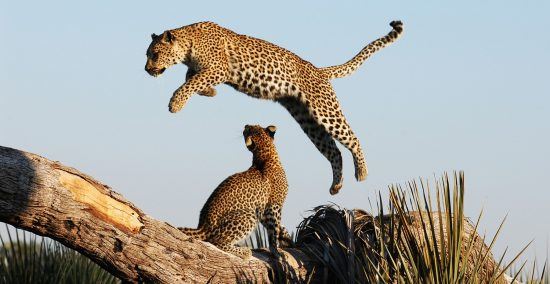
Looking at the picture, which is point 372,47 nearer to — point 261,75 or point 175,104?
point 261,75

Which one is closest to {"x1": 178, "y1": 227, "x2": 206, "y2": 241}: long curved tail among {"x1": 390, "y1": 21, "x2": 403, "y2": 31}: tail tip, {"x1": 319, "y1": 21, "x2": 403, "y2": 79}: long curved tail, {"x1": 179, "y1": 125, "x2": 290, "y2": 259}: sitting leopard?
{"x1": 179, "y1": 125, "x2": 290, "y2": 259}: sitting leopard

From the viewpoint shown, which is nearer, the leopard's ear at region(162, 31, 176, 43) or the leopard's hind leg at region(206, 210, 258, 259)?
the leopard's hind leg at region(206, 210, 258, 259)

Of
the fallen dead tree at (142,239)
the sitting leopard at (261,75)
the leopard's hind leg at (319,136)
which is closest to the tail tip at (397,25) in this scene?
the sitting leopard at (261,75)

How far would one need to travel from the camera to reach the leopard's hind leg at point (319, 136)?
1300 centimetres

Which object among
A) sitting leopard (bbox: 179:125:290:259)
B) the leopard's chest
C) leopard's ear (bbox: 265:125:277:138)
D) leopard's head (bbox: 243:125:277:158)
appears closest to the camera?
sitting leopard (bbox: 179:125:290:259)

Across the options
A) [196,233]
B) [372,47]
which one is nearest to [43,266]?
[196,233]

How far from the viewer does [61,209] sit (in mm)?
6965

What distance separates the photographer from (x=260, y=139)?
10516 millimetres

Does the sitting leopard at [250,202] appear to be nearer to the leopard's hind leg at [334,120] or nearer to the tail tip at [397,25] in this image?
the leopard's hind leg at [334,120]

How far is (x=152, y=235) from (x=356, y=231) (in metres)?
2.14

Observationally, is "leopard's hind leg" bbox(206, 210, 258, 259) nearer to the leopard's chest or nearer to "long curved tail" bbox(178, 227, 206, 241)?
"long curved tail" bbox(178, 227, 206, 241)

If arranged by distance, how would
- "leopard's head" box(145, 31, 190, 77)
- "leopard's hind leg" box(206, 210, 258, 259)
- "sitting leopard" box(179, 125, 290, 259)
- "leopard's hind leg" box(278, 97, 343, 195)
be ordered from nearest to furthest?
"leopard's hind leg" box(206, 210, 258, 259) < "sitting leopard" box(179, 125, 290, 259) < "leopard's head" box(145, 31, 190, 77) < "leopard's hind leg" box(278, 97, 343, 195)

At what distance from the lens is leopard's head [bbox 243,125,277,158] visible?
1037cm

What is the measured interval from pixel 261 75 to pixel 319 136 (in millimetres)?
1356
